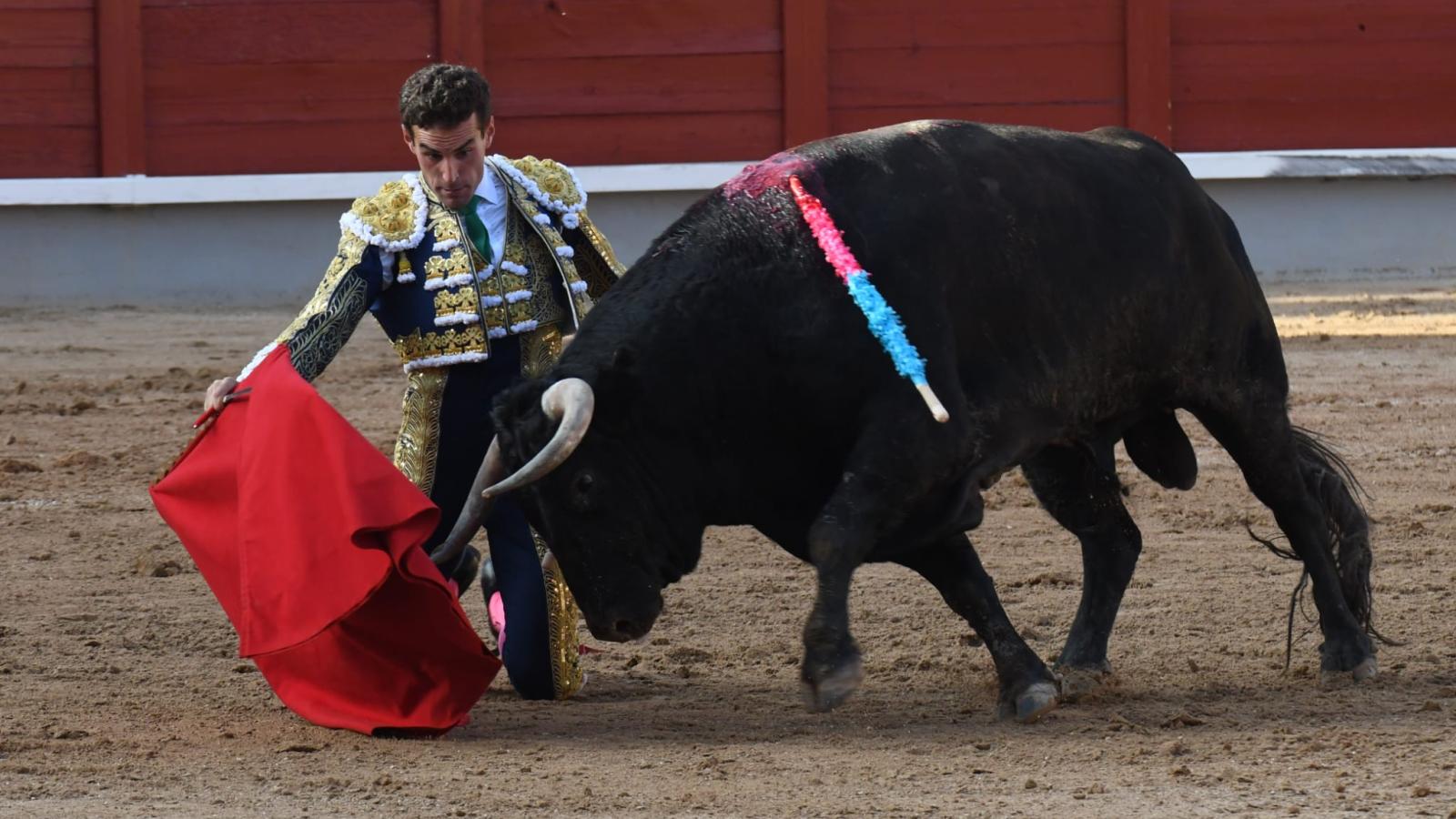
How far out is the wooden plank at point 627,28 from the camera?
962 cm

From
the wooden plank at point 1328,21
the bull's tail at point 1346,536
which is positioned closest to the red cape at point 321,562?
the bull's tail at point 1346,536

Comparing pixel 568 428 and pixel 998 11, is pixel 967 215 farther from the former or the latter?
pixel 998 11

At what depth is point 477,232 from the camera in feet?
11.8

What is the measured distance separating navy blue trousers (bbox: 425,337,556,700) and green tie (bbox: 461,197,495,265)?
0.50 feet

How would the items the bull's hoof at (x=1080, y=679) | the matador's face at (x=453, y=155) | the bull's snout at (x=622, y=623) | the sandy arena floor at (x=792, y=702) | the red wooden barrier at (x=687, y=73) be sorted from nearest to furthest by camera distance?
1. the sandy arena floor at (x=792, y=702)
2. the bull's snout at (x=622, y=623)
3. the matador's face at (x=453, y=155)
4. the bull's hoof at (x=1080, y=679)
5. the red wooden barrier at (x=687, y=73)

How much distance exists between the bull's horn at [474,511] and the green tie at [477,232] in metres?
0.32

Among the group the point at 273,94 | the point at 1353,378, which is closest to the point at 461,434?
the point at 1353,378

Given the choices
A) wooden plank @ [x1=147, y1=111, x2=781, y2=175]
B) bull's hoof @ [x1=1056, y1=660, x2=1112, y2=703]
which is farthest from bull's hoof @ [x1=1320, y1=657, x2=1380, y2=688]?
wooden plank @ [x1=147, y1=111, x2=781, y2=175]

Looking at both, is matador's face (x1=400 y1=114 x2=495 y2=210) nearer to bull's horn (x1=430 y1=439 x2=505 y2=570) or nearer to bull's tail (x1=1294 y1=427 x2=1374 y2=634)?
bull's horn (x1=430 y1=439 x2=505 y2=570)

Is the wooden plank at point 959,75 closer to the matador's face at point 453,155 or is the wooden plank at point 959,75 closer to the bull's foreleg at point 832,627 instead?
the matador's face at point 453,155

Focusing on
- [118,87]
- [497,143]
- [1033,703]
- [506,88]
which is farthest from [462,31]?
[1033,703]

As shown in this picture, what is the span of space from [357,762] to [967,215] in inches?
49.7

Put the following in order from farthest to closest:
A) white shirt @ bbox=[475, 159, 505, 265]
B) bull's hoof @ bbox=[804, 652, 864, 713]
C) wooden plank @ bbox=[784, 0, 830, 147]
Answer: wooden plank @ bbox=[784, 0, 830, 147] → white shirt @ bbox=[475, 159, 505, 265] → bull's hoof @ bbox=[804, 652, 864, 713]

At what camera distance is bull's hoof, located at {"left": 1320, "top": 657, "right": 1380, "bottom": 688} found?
3600mm
